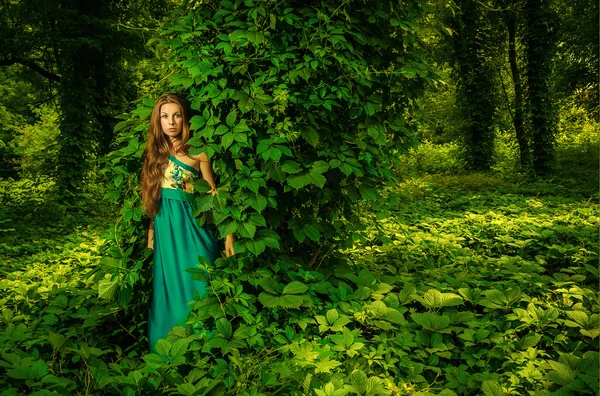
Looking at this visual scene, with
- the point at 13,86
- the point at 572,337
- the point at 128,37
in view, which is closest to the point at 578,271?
the point at 572,337

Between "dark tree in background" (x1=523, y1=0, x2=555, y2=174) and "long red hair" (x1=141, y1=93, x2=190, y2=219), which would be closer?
"long red hair" (x1=141, y1=93, x2=190, y2=219)

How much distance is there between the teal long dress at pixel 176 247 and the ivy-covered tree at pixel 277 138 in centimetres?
17

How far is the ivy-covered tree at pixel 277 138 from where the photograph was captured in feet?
9.65

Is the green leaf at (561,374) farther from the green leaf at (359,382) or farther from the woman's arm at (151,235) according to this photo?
the woman's arm at (151,235)

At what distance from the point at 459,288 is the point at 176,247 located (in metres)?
2.21

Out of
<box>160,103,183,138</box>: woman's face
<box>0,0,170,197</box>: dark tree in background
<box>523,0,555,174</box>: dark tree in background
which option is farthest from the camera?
<box>523,0,555,174</box>: dark tree in background

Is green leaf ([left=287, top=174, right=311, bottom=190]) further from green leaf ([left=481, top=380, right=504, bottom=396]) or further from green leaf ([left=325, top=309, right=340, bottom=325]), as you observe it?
green leaf ([left=481, top=380, right=504, bottom=396])

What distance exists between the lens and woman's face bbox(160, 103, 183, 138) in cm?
331

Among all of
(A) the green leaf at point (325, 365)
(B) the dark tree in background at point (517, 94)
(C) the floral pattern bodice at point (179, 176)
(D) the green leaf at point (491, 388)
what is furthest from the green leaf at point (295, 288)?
(B) the dark tree in background at point (517, 94)

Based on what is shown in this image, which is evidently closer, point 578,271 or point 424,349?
point 424,349

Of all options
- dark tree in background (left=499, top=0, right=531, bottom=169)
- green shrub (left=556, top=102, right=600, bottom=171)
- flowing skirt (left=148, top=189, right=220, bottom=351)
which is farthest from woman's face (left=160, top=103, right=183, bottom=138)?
green shrub (left=556, top=102, right=600, bottom=171)

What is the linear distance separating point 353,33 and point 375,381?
220 cm

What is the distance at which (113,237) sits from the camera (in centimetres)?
352

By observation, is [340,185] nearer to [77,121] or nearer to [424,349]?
[424,349]
